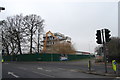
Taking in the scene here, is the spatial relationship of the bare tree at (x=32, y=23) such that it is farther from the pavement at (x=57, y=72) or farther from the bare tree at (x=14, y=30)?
the pavement at (x=57, y=72)

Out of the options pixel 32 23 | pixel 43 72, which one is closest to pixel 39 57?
pixel 32 23

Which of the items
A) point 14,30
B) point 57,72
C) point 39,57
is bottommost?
point 57,72

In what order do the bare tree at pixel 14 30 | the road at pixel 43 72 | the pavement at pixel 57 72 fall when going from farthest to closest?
the bare tree at pixel 14 30 → the pavement at pixel 57 72 → the road at pixel 43 72

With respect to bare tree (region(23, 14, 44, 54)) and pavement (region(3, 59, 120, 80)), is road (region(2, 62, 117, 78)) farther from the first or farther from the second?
bare tree (region(23, 14, 44, 54))

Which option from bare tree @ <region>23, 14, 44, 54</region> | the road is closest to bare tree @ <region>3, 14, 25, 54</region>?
bare tree @ <region>23, 14, 44, 54</region>

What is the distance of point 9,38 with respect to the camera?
2147 inches

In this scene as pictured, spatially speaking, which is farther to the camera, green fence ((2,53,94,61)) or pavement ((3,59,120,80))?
green fence ((2,53,94,61))

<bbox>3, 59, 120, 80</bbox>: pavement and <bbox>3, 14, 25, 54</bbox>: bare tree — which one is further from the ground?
<bbox>3, 14, 25, 54</bbox>: bare tree

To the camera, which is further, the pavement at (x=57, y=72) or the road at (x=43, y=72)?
the pavement at (x=57, y=72)

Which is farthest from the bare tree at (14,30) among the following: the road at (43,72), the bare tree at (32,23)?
the road at (43,72)

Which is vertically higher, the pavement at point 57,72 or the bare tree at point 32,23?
the bare tree at point 32,23

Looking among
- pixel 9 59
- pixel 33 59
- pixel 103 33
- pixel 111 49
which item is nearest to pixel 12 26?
pixel 33 59

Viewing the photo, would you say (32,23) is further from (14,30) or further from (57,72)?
(57,72)

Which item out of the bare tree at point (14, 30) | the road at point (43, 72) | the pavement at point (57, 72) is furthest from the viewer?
the bare tree at point (14, 30)
